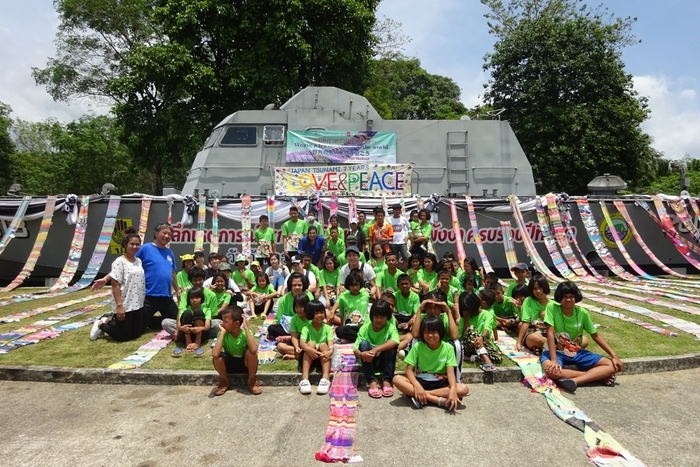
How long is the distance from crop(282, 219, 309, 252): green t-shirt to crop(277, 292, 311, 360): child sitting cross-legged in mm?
3819

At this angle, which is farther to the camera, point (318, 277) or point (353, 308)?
point (318, 277)

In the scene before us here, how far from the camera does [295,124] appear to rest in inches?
440

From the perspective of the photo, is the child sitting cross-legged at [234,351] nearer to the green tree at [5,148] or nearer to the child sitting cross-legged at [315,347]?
the child sitting cross-legged at [315,347]

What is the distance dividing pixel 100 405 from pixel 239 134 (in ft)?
26.2

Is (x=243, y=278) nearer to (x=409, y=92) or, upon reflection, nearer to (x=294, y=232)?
(x=294, y=232)

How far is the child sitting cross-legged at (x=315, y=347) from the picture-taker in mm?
4486

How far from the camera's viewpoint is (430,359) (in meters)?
4.23

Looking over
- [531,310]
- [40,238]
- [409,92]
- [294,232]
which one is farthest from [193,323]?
[409,92]

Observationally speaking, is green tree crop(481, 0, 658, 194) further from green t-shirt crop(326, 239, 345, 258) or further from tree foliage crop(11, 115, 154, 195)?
tree foliage crop(11, 115, 154, 195)

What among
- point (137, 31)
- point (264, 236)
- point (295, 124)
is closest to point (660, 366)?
point (264, 236)

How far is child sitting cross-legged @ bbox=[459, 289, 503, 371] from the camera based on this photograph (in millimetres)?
4898

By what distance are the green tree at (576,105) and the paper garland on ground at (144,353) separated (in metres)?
19.3

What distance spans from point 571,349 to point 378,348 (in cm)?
202

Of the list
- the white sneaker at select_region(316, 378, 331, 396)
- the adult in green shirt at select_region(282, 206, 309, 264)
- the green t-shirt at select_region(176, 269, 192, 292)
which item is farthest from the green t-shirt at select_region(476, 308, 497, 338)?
the adult in green shirt at select_region(282, 206, 309, 264)
